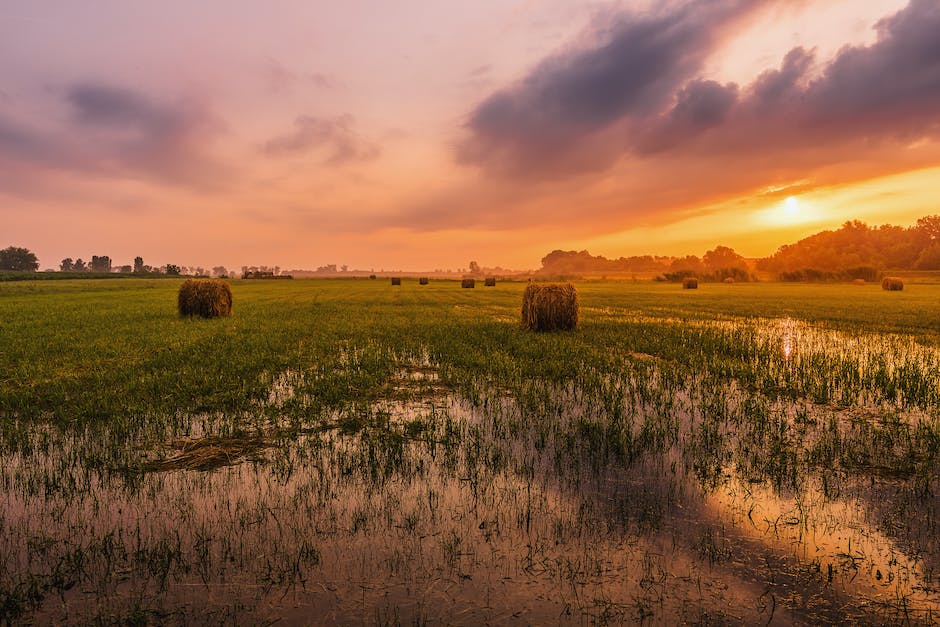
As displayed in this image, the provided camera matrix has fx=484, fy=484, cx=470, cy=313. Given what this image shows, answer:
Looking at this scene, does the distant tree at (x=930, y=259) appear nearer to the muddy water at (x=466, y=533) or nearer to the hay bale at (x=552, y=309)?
the hay bale at (x=552, y=309)

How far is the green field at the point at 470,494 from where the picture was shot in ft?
12.5

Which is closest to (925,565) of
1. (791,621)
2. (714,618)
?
(791,621)

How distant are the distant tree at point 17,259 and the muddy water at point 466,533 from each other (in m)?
238

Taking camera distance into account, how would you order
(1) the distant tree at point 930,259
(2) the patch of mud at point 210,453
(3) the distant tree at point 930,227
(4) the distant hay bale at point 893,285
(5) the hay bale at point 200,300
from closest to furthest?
1. (2) the patch of mud at point 210,453
2. (5) the hay bale at point 200,300
3. (4) the distant hay bale at point 893,285
4. (1) the distant tree at point 930,259
5. (3) the distant tree at point 930,227

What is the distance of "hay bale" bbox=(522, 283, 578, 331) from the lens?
847 inches

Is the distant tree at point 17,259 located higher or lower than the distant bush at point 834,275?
higher

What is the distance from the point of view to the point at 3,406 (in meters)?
9.40

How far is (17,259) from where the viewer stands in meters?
185

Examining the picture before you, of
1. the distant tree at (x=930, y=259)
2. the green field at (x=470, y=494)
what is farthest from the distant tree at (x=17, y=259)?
the distant tree at (x=930, y=259)

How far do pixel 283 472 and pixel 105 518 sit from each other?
5.98 feet

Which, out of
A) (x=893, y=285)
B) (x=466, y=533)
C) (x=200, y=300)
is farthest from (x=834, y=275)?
(x=466, y=533)

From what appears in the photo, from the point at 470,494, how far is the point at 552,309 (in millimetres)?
16501

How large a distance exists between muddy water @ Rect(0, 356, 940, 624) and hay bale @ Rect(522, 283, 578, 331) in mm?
13918

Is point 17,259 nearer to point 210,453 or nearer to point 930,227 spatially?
point 210,453
